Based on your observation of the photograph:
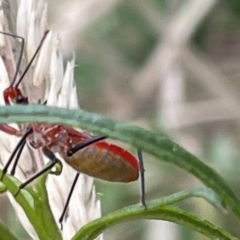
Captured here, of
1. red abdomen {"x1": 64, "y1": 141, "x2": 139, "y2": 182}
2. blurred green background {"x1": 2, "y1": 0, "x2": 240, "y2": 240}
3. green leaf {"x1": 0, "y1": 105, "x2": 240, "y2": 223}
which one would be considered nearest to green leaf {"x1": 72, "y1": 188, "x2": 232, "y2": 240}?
green leaf {"x1": 0, "y1": 105, "x2": 240, "y2": 223}

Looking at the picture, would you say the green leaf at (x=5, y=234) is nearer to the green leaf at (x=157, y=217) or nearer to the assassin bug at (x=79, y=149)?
the green leaf at (x=157, y=217)

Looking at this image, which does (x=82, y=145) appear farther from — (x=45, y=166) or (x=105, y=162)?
(x=45, y=166)

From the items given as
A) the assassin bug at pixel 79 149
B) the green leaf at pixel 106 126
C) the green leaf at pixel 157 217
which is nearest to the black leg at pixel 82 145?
the assassin bug at pixel 79 149

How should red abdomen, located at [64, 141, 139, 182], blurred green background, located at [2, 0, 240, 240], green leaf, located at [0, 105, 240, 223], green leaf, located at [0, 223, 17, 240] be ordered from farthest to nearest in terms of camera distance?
1. blurred green background, located at [2, 0, 240, 240]
2. red abdomen, located at [64, 141, 139, 182]
3. green leaf, located at [0, 223, 17, 240]
4. green leaf, located at [0, 105, 240, 223]

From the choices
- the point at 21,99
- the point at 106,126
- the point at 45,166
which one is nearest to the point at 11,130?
the point at 21,99

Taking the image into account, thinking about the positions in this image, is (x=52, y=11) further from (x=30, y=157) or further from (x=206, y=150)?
(x=30, y=157)

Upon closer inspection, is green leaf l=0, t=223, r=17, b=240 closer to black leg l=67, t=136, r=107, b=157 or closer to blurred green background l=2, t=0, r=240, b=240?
black leg l=67, t=136, r=107, b=157

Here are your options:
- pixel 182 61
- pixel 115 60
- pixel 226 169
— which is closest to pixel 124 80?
pixel 115 60
